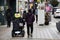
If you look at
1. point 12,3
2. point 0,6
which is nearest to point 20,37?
point 0,6

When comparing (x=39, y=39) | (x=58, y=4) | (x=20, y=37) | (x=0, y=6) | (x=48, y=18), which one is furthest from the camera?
(x=58, y=4)

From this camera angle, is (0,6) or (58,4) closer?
(0,6)

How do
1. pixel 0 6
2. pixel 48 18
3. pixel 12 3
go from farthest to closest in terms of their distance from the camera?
1. pixel 12 3
2. pixel 48 18
3. pixel 0 6

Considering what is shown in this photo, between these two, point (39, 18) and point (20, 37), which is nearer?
point (20, 37)

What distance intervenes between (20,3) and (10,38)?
16053 millimetres

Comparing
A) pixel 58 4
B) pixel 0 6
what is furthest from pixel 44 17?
pixel 58 4

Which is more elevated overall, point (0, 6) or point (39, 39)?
point (0, 6)

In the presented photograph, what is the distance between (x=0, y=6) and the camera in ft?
89.9

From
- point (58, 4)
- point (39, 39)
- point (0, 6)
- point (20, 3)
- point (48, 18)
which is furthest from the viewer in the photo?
point (58, 4)

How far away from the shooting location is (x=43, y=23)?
1107 inches

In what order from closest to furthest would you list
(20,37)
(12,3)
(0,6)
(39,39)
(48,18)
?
(39,39)
(20,37)
(0,6)
(48,18)
(12,3)

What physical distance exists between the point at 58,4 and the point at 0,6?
43.6m

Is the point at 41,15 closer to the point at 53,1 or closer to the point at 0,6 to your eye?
the point at 0,6

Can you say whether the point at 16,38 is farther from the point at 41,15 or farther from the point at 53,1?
the point at 53,1
